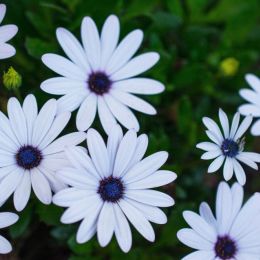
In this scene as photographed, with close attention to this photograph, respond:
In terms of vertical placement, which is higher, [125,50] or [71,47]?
[125,50]

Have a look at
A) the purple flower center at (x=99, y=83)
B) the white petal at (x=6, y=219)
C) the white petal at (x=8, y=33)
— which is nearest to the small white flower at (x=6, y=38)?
the white petal at (x=8, y=33)

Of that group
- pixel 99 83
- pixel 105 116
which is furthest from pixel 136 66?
pixel 105 116

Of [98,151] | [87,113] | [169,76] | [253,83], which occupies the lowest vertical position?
[98,151]

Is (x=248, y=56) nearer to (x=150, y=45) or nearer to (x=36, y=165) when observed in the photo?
(x=150, y=45)

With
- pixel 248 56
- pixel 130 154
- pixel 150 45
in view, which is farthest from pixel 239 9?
pixel 130 154

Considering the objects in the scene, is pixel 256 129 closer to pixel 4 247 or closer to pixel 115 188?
pixel 115 188

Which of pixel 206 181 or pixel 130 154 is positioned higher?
pixel 206 181
